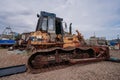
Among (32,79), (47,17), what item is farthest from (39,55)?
(47,17)

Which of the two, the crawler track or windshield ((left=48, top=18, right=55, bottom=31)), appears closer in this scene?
A: the crawler track

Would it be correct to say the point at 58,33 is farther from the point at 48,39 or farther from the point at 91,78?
the point at 91,78

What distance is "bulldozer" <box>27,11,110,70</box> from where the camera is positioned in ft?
20.3

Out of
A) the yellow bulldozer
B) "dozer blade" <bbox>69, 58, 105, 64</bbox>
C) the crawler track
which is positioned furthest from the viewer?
"dozer blade" <bbox>69, 58, 105, 64</bbox>

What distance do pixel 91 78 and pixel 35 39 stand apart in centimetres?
406

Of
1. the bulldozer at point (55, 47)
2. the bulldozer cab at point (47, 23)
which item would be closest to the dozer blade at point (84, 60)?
the bulldozer at point (55, 47)

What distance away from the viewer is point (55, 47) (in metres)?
7.44

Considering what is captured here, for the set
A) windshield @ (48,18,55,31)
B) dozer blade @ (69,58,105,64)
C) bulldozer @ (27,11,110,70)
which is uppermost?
windshield @ (48,18,55,31)

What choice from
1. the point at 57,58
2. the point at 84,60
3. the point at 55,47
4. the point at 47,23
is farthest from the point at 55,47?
the point at 47,23

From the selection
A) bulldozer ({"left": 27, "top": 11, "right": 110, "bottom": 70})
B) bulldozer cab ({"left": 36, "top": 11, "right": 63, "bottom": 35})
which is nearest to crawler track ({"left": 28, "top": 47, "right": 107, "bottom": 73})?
bulldozer ({"left": 27, "top": 11, "right": 110, "bottom": 70})

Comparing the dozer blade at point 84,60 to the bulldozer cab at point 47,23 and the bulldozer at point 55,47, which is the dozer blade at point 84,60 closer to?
the bulldozer at point 55,47

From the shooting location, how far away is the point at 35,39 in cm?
761

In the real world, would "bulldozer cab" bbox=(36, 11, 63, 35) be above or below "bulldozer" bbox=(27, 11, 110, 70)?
above

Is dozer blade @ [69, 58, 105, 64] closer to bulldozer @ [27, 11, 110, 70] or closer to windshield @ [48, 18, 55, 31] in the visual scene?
bulldozer @ [27, 11, 110, 70]
